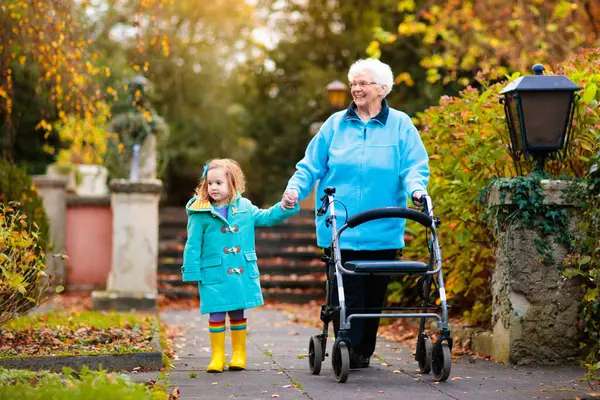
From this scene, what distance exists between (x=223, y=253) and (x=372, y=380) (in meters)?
1.26

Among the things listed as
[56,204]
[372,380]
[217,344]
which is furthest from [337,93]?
[372,380]

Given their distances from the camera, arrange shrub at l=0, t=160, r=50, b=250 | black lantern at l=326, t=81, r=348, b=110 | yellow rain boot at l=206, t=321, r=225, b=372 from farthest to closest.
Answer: black lantern at l=326, t=81, r=348, b=110 < shrub at l=0, t=160, r=50, b=250 < yellow rain boot at l=206, t=321, r=225, b=372

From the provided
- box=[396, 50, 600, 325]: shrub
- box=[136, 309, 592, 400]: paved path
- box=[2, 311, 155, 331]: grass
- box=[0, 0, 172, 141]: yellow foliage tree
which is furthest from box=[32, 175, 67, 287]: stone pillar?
box=[396, 50, 600, 325]: shrub

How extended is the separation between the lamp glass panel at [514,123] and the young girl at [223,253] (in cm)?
162

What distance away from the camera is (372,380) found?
18.2 ft

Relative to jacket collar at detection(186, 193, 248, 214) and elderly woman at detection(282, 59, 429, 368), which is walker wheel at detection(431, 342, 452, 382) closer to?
elderly woman at detection(282, 59, 429, 368)

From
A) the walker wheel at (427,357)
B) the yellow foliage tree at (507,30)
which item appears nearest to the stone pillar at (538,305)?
the walker wheel at (427,357)

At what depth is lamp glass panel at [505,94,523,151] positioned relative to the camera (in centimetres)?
625

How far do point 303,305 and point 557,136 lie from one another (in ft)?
24.7

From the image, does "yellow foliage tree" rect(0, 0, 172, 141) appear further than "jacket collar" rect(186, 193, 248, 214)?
Yes

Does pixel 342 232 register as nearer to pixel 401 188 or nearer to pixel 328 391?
pixel 401 188

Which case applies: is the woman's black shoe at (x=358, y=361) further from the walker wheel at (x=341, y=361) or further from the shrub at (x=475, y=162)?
the shrub at (x=475, y=162)

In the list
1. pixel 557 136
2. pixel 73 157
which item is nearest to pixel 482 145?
pixel 557 136

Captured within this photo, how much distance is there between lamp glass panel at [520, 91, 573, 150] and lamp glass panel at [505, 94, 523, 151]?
9cm
